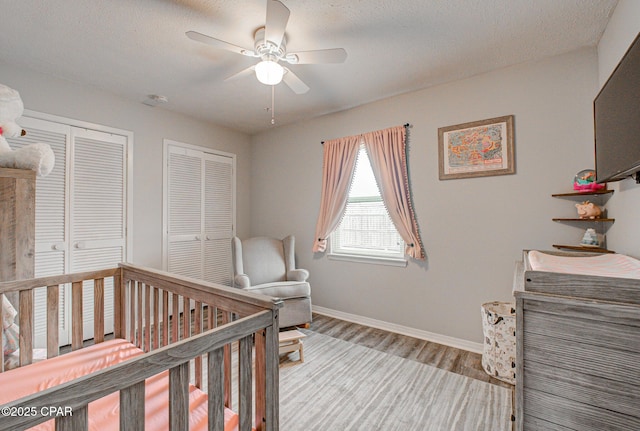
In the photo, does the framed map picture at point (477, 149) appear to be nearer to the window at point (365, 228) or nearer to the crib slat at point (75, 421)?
the window at point (365, 228)

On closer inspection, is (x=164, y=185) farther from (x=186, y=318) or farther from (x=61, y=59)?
(x=186, y=318)

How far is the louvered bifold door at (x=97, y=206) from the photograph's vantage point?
2.78 m

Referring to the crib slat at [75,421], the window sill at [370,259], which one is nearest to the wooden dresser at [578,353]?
the crib slat at [75,421]

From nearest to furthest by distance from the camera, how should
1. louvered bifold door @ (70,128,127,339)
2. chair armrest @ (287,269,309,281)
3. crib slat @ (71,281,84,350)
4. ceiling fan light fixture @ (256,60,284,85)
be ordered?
crib slat @ (71,281,84,350) → ceiling fan light fixture @ (256,60,284,85) → louvered bifold door @ (70,128,127,339) → chair armrest @ (287,269,309,281)

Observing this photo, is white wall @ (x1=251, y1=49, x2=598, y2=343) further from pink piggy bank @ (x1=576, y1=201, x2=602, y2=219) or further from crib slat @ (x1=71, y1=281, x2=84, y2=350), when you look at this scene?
crib slat @ (x1=71, y1=281, x2=84, y2=350)

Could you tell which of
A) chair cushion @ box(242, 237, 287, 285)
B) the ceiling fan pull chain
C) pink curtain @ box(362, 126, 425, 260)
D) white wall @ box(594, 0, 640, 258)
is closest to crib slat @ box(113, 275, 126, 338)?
chair cushion @ box(242, 237, 287, 285)

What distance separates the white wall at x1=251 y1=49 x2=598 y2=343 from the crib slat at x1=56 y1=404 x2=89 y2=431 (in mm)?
2754

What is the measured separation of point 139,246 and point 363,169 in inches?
107

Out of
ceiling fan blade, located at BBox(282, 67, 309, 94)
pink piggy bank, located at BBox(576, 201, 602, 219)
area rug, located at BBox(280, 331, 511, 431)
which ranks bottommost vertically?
area rug, located at BBox(280, 331, 511, 431)

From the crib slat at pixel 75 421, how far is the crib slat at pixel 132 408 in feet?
0.25

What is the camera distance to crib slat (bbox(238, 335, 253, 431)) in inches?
38.9

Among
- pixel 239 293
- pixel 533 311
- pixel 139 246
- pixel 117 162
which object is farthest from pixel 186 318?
pixel 117 162

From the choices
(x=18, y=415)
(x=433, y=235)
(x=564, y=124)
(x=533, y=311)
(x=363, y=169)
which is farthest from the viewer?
(x=363, y=169)

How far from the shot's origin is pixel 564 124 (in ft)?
7.33
